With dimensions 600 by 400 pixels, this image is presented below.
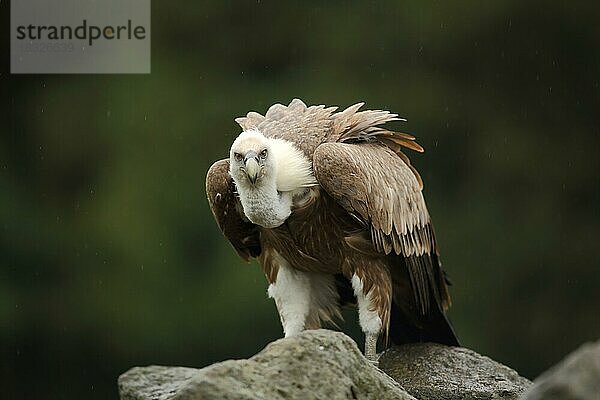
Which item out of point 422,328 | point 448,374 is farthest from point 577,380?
point 422,328

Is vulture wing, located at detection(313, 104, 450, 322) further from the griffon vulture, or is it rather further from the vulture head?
the vulture head

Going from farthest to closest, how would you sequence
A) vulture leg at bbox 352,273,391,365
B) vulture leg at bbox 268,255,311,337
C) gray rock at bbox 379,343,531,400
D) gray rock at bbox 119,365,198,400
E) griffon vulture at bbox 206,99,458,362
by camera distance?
vulture leg at bbox 268,255,311,337 → vulture leg at bbox 352,273,391,365 → gray rock at bbox 379,343,531,400 → griffon vulture at bbox 206,99,458,362 → gray rock at bbox 119,365,198,400

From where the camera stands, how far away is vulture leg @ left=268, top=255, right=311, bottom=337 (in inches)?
221

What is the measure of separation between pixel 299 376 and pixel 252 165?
5.29 feet

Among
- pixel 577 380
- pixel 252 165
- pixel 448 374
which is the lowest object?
pixel 448 374

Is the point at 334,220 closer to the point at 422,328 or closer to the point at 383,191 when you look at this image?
the point at 383,191

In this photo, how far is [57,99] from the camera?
1025 cm

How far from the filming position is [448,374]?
5375 millimetres

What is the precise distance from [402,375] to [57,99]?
5774 millimetres

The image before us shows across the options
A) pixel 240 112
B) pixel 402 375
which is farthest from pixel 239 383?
pixel 240 112

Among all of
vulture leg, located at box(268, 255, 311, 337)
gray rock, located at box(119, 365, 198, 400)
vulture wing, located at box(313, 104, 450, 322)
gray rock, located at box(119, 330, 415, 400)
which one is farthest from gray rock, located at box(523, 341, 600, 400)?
vulture leg, located at box(268, 255, 311, 337)

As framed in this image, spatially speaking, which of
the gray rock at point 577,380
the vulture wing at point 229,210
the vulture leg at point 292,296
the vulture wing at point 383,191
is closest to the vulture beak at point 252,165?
the vulture wing at point 383,191

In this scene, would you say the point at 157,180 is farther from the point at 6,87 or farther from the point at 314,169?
the point at 314,169

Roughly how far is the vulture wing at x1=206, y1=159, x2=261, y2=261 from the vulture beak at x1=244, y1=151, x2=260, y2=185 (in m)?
0.46
